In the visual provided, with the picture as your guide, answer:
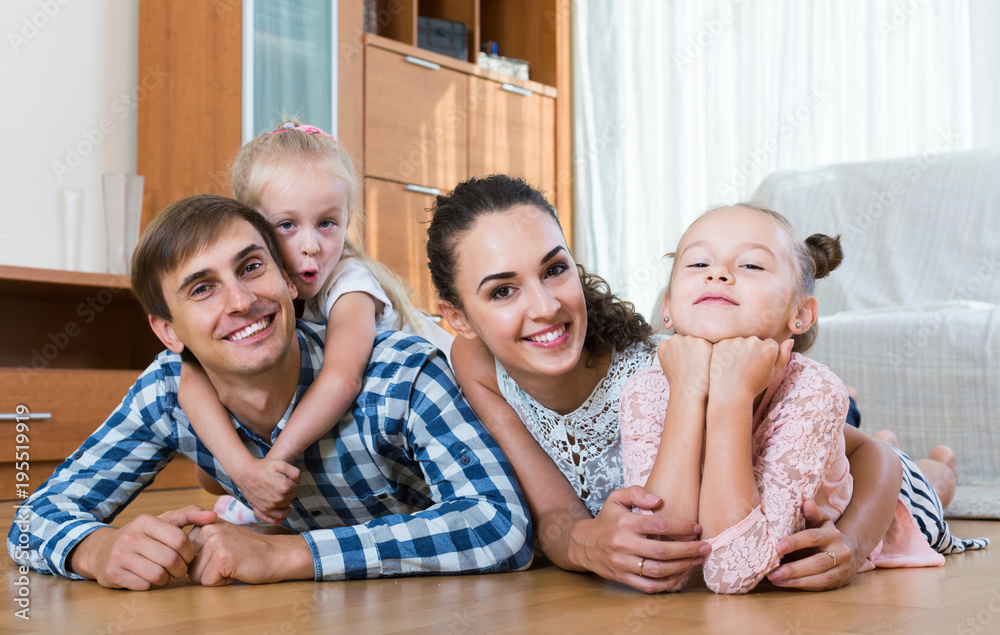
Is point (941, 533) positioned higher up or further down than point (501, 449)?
further down

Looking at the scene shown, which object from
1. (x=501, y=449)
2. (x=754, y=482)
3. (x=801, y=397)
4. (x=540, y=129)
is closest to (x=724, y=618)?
(x=754, y=482)

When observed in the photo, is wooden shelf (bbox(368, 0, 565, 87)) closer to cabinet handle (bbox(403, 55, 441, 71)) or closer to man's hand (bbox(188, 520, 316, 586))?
cabinet handle (bbox(403, 55, 441, 71))

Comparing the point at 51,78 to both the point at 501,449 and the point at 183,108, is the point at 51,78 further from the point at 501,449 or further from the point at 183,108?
the point at 501,449

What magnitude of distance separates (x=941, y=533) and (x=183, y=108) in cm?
286

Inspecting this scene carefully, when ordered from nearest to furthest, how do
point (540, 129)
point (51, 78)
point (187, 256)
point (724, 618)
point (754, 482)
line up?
point (724, 618), point (754, 482), point (187, 256), point (51, 78), point (540, 129)

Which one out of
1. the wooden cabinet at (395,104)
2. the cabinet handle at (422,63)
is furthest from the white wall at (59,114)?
the cabinet handle at (422,63)

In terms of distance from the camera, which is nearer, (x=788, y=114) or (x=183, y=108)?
(x=183, y=108)

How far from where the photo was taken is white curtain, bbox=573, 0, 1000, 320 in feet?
10.9

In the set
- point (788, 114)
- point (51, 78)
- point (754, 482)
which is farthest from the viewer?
point (788, 114)

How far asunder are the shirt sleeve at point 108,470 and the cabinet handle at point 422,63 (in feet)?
8.10

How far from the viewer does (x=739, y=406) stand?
1046 millimetres

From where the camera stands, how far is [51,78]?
125 inches

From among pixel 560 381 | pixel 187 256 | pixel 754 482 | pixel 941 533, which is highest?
pixel 187 256

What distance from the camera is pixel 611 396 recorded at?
1396mm
